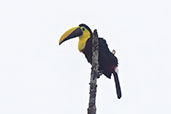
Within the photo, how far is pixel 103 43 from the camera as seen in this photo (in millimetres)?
12398

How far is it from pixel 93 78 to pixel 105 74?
4507mm

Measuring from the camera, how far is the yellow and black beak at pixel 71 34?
39.4 ft

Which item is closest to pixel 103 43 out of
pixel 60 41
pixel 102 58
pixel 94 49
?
pixel 102 58

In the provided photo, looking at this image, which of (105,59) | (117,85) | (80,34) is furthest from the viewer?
(80,34)

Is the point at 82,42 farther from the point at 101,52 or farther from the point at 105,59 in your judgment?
the point at 105,59

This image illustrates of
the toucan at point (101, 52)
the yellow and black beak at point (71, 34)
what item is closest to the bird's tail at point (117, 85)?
the toucan at point (101, 52)

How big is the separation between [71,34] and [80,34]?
41 centimetres

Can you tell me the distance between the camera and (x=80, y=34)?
41.1ft

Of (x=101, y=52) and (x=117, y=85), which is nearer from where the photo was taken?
(x=117, y=85)

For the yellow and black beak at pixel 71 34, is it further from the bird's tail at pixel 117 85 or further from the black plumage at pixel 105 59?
the bird's tail at pixel 117 85

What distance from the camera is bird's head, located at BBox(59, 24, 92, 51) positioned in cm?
1203

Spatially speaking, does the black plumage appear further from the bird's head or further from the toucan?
the bird's head

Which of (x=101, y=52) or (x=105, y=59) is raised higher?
(x=101, y=52)

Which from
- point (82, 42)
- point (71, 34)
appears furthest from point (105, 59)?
point (71, 34)
